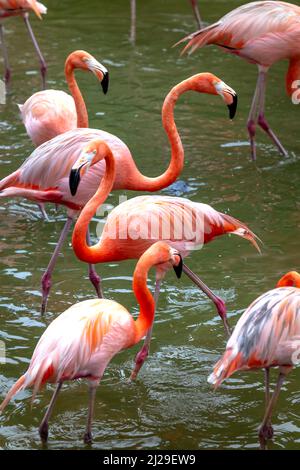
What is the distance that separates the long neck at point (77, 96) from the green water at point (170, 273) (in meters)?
0.70

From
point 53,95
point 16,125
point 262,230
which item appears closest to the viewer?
point 262,230

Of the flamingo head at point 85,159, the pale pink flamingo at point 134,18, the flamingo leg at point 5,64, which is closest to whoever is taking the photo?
the flamingo head at point 85,159

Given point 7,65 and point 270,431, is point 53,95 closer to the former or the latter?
point 7,65

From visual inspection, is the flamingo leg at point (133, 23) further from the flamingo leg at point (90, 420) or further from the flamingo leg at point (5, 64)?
the flamingo leg at point (90, 420)

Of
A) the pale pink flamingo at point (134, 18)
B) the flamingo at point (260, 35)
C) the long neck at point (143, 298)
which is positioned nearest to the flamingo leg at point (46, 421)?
the long neck at point (143, 298)

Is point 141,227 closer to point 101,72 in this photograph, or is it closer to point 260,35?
point 101,72

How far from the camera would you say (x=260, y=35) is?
22.5 ft

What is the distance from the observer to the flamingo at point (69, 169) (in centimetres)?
530

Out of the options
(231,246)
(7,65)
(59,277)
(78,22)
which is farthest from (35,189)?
(78,22)

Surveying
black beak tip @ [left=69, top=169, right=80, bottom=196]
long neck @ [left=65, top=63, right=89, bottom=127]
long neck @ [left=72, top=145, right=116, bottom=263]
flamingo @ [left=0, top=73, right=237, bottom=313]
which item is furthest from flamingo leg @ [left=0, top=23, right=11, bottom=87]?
black beak tip @ [left=69, top=169, right=80, bottom=196]

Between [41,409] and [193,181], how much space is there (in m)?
2.90

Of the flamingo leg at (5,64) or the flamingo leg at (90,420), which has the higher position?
the flamingo leg at (5,64)

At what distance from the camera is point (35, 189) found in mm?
5387
